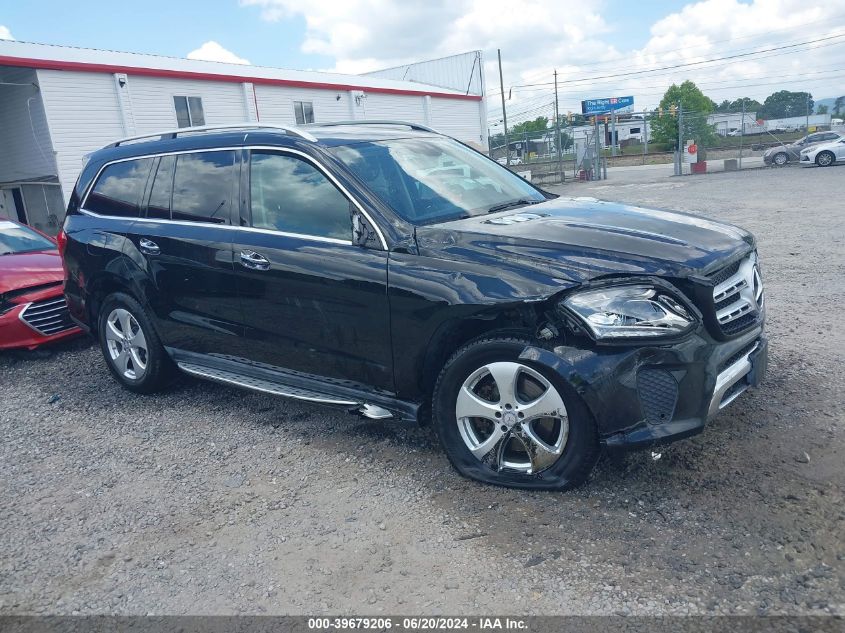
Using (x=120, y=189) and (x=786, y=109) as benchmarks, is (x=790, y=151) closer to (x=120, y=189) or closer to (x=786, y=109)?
(x=786, y=109)

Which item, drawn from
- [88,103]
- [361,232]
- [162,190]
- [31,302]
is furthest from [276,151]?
[88,103]

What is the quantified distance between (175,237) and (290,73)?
24999 mm

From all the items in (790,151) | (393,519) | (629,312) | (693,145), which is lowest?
(393,519)

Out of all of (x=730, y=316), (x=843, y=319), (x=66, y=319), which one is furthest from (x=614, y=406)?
(x=66, y=319)

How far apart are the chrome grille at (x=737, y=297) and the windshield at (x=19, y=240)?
7026 millimetres

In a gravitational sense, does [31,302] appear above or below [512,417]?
above

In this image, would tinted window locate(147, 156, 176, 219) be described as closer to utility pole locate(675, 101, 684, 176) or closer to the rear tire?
the rear tire

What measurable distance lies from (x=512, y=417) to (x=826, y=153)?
28326 millimetres

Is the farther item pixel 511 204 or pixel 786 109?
pixel 786 109

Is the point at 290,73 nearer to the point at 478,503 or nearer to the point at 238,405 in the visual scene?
the point at 238,405

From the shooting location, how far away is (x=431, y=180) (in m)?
4.28

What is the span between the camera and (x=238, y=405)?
5117mm

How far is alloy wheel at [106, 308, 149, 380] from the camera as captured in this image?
17.3 ft

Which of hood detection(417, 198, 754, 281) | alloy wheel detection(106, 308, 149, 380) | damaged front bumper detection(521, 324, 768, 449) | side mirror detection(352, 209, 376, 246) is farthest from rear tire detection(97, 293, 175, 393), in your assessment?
damaged front bumper detection(521, 324, 768, 449)
